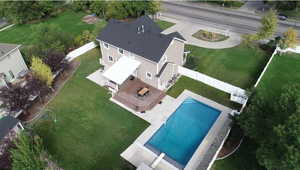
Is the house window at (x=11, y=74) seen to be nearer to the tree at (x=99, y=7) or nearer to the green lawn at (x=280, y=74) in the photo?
the tree at (x=99, y=7)

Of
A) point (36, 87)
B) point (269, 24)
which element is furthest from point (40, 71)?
point (269, 24)

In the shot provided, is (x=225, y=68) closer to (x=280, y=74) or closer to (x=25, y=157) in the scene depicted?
(x=280, y=74)

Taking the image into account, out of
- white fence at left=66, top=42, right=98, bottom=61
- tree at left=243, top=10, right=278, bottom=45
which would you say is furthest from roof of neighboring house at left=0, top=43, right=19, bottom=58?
tree at left=243, top=10, right=278, bottom=45

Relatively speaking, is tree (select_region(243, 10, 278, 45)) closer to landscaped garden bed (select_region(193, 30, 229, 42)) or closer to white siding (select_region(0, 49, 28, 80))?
landscaped garden bed (select_region(193, 30, 229, 42))

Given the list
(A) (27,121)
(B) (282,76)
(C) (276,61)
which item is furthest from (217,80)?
(A) (27,121)

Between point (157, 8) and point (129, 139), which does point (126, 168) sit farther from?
point (157, 8)

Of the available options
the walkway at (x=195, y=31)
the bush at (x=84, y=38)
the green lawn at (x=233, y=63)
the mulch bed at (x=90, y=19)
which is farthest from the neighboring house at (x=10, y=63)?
the green lawn at (x=233, y=63)
